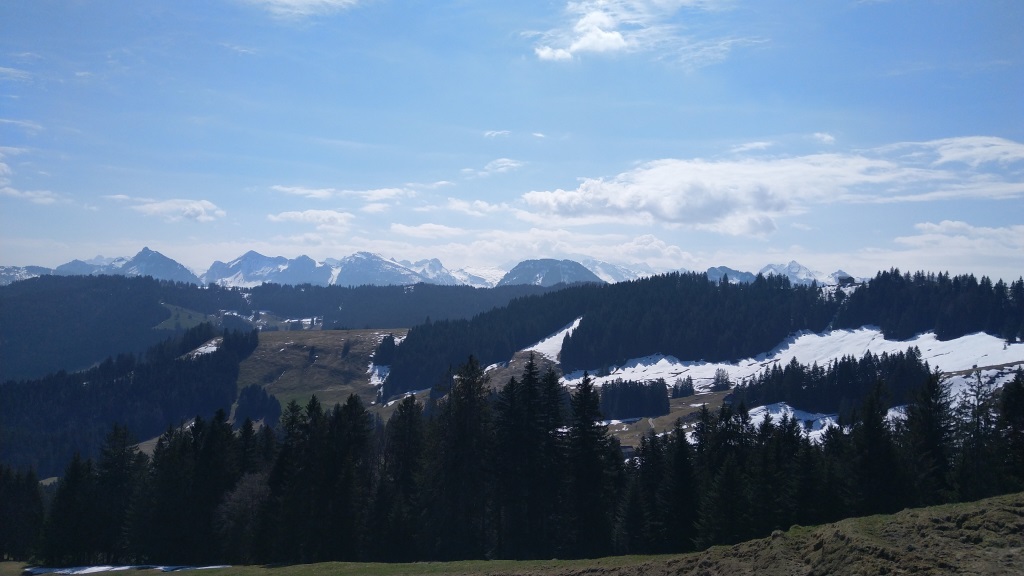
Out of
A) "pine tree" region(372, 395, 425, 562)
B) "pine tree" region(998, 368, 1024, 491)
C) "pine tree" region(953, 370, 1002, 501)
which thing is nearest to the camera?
"pine tree" region(998, 368, 1024, 491)

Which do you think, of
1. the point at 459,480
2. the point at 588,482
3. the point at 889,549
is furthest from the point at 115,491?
Result: the point at 889,549

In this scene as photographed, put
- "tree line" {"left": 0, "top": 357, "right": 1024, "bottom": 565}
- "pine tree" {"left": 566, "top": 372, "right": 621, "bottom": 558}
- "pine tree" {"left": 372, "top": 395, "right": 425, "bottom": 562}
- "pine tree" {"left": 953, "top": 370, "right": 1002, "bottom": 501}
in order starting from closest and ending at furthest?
1. "pine tree" {"left": 953, "top": 370, "right": 1002, "bottom": 501}
2. "tree line" {"left": 0, "top": 357, "right": 1024, "bottom": 565}
3. "pine tree" {"left": 566, "top": 372, "right": 621, "bottom": 558}
4. "pine tree" {"left": 372, "top": 395, "right": 425, "bottom": 562}

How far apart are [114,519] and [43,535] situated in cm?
545

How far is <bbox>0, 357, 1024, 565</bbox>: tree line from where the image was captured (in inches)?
1961

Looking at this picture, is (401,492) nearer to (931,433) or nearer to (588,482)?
(588,482)

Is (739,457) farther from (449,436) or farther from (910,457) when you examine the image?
(449,436)

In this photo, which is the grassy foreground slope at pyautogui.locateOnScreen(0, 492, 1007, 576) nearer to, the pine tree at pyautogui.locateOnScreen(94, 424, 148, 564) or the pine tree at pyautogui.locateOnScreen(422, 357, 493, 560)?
the pine tree at pyautogui.locateOnScreen(422, 357, 493, 560)

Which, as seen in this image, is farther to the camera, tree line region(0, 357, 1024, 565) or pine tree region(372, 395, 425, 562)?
pine tree region(372, 395, 425, 562)

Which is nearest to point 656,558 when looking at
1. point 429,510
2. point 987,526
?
point 987,526

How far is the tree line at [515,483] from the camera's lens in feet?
163

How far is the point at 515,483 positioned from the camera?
5453cm

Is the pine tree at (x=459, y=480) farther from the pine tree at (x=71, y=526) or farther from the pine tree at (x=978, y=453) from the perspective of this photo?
the pine tree at (x=978, y=453)

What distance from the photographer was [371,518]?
5738cm

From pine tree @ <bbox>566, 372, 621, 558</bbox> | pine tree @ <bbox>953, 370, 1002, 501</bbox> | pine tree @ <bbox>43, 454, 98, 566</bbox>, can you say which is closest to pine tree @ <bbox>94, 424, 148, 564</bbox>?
pine tree @ <bbox>43, 454, 98, 566</bbox>
